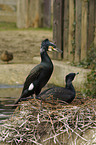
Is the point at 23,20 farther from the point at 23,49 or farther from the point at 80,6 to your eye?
the point at 80,6

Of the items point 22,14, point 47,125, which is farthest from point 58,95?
point 22,14

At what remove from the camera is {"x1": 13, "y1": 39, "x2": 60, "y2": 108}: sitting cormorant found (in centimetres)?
562

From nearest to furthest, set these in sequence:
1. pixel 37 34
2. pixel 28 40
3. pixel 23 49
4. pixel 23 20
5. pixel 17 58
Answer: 1. pixel 17 58
2. pixel 23 49
3. pixel 28 40
4. pixel 37 34
5. pixel 23 20

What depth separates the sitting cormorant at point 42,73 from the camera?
5.62m

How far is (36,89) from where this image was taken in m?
5.79

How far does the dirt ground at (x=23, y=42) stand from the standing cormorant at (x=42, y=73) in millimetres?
6635

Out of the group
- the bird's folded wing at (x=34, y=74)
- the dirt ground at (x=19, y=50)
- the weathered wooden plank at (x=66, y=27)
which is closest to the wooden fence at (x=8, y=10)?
the dirt ground at (x=19, y=50)

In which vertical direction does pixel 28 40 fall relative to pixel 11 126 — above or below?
below

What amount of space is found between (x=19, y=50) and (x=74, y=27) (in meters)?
4.66

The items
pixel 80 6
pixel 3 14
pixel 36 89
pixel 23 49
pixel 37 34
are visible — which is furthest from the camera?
pixel 3 14

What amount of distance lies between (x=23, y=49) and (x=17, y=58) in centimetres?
154

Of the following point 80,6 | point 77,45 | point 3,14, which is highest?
point 80,6

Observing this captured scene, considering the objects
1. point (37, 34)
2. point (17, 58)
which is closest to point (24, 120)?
point (17, 58)

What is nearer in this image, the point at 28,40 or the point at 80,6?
the point at 80,6
